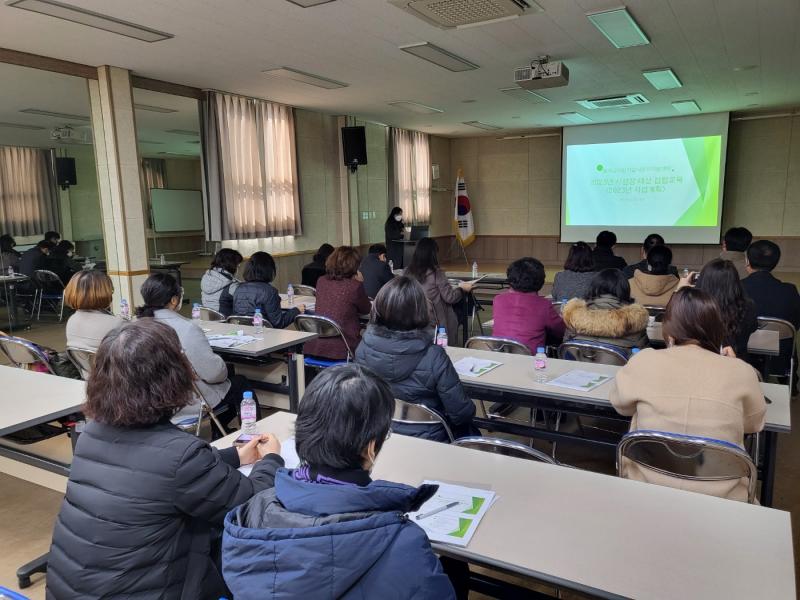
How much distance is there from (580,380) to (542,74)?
4.80 metres

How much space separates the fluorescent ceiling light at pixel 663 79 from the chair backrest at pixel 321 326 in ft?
18.7

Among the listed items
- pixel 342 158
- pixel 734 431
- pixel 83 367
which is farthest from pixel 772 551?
pixel 342 158

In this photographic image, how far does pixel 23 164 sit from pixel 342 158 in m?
5.30

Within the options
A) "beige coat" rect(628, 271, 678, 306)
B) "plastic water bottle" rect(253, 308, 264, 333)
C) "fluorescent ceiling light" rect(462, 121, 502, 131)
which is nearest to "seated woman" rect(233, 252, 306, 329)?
"plastic water bottle" rect(253, 308, 264, 333)

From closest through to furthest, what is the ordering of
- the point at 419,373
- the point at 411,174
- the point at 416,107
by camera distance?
1. the point at 419,373
2. the point at 416,107
3. the point at 411,174

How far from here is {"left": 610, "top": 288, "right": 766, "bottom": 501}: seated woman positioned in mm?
1980

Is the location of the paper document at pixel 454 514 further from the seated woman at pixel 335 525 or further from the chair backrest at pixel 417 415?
the chair backrest at pixel 417 415

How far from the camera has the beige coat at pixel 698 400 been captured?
1.98 metres

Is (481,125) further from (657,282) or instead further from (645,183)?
(657,282)

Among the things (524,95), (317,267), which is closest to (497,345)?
(317,267)

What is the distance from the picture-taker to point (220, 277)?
535cm

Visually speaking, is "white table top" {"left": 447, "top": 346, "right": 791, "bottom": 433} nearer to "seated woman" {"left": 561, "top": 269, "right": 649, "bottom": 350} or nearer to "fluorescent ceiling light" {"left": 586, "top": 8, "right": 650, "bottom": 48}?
"seated woman" {"left": 561, "top": 269, "right": 649, "bottom": 350}

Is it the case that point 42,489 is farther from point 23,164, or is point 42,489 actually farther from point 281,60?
point 281,60

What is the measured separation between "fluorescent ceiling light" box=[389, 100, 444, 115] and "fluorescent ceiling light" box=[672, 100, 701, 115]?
4.05 m
